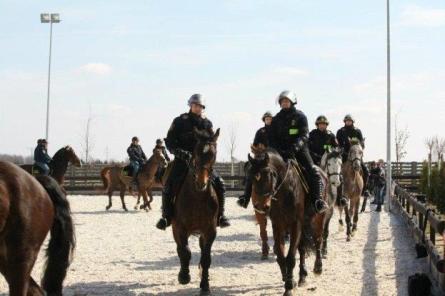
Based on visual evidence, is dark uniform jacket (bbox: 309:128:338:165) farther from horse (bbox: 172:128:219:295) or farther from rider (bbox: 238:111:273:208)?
horse (bbox: 172:128:219:295)

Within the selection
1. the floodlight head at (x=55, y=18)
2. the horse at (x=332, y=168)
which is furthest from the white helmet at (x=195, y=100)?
the floodlight head at (x=55, y=18)

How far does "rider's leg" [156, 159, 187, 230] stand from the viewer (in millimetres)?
9852

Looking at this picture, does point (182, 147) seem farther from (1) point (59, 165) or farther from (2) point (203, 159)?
(1) point (59, 165)

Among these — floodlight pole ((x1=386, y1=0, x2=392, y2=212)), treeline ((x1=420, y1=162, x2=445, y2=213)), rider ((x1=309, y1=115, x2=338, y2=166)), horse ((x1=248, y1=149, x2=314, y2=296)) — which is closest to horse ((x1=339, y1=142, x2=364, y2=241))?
rider ((x1=309, y1=115, x2=338, y2=166))

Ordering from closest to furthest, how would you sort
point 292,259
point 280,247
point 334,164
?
point 292,259
point 280,247
point 334,164

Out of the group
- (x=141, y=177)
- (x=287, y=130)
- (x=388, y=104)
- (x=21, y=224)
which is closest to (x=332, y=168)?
(x=287, y=130)

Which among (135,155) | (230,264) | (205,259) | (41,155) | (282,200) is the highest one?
(135,155)

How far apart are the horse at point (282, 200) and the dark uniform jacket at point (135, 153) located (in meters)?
17.0

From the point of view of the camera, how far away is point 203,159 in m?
8.98

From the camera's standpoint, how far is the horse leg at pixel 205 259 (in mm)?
9344

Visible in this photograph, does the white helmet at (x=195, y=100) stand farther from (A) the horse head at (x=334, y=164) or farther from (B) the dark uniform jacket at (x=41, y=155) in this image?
(B) the dark uniform jacket at (x=41, y=155)

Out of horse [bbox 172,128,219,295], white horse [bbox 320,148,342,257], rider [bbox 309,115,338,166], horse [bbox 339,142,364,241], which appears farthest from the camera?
horse [bbox 339,142,364,241]

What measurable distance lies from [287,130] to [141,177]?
52.4ft

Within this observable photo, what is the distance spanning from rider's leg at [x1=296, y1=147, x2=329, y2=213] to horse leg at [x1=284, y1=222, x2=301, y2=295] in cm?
60
